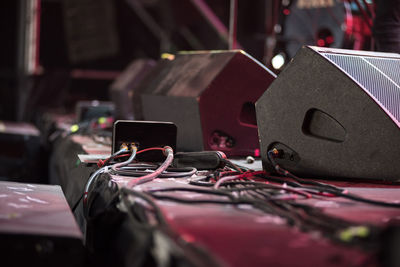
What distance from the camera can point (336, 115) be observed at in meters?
1.27

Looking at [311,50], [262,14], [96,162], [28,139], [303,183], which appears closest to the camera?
[303,183]

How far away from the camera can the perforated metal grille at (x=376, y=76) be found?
4.07 ft

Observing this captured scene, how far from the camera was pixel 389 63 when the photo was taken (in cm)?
139

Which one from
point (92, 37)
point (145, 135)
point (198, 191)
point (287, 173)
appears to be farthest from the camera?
point (92, 37)

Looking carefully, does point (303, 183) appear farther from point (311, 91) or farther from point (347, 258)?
point (347, 258)

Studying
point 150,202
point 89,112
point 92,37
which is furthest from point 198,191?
point 92,37

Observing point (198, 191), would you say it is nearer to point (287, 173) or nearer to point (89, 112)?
point (287, 173)

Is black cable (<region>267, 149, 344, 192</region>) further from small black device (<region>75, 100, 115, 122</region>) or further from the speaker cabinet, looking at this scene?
small black device (<region>75, 100, 115, 122</region>)

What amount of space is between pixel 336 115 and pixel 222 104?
0.57 m

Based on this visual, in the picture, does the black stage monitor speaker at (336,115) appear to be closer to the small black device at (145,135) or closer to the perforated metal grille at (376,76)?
the perforated metal grille at (376,76)

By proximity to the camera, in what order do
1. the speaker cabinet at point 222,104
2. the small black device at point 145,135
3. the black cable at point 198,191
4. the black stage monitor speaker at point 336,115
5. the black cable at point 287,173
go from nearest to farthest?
the black cable at point 198,191 → the black cable at point 287,173 → the black stage monitor speaker at point 336,115 → the small black device at point 145,135 → the speaker cabinet at point 222,104

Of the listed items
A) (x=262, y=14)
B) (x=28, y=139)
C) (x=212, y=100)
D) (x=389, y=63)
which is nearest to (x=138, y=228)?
(x=389, y=63)

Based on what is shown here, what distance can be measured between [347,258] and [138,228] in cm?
30

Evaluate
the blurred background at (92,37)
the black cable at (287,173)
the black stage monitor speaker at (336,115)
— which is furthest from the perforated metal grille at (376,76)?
the blurred background at (92,37)
